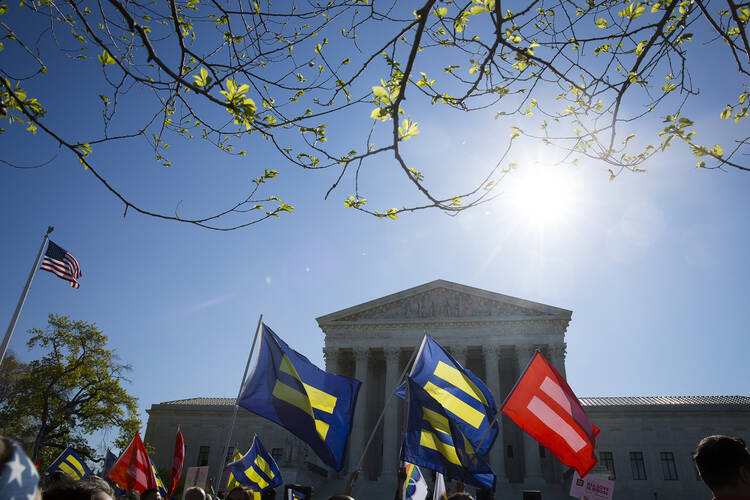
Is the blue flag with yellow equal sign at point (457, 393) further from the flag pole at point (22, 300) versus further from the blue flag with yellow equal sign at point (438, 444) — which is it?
the flag pole at point (22, 300)

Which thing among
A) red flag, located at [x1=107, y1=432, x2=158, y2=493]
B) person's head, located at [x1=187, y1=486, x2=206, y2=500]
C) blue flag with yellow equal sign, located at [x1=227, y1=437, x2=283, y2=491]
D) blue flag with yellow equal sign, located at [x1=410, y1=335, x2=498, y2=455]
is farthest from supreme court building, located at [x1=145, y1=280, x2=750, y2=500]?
person's head, located at [x1=187, y1=486, x2=206, y2=500]

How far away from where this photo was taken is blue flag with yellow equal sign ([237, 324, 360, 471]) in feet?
27.5

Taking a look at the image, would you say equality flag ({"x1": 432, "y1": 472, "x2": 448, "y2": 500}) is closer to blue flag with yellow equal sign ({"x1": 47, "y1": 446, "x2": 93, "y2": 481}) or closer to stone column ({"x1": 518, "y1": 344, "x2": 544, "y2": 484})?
blue flag with yellow equal sign ({"x1": 47, "y1": 446, "x2": 93, "y2": 481})

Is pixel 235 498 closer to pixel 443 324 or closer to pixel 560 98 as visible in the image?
pixel 560 98

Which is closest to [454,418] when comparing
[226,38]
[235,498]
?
[235,498]

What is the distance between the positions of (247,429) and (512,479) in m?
22.8

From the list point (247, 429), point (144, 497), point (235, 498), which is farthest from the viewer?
point (247, 429)

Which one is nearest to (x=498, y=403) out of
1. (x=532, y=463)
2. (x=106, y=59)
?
(x=532, y=463)

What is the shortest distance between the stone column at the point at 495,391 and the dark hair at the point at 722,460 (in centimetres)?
3038

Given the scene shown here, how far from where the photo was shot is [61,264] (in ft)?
57.8

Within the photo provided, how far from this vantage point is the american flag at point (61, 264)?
17.1m

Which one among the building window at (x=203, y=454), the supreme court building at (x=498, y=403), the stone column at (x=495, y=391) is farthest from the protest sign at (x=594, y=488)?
the building window at (x=203, y=454)

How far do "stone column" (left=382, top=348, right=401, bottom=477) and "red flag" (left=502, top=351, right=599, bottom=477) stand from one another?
22.1 m

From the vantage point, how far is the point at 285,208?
5.76 metres
